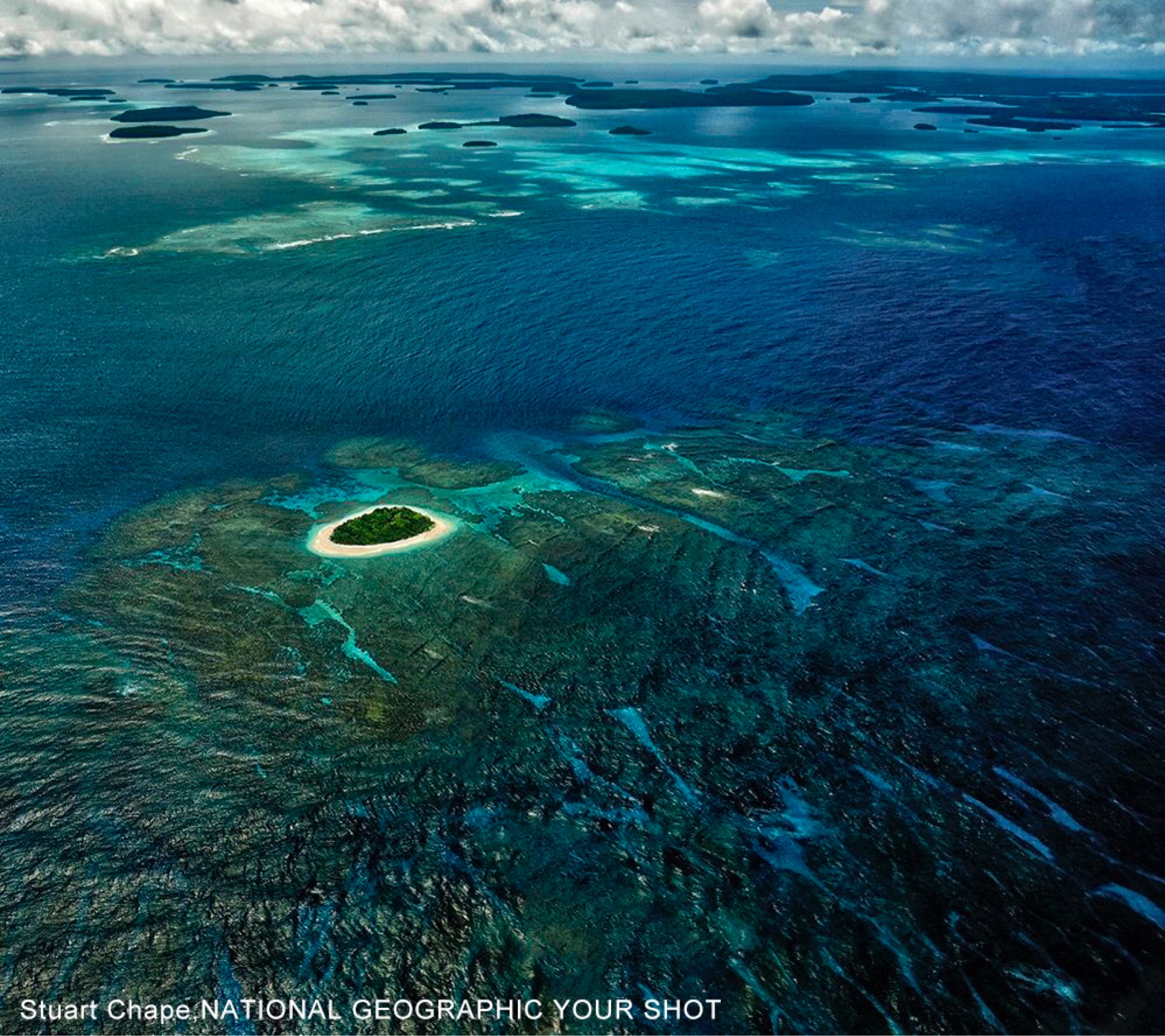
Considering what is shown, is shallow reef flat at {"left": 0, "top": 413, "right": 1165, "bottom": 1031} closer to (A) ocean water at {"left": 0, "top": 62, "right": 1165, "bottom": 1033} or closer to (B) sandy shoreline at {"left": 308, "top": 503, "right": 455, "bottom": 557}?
(A) ocean water at {"left": 0, "top": 62, "right": 1165, "bottom": 1033}

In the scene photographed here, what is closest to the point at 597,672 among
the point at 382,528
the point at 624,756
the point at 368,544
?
the point at 624,756

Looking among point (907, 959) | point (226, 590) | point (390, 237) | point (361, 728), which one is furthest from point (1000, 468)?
point (390, 237)

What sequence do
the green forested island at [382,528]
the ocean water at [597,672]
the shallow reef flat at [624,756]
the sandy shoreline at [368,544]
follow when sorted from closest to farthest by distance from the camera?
1. the shallow reef flat at [624,756]
2. the ocean water at [597,672]
3. the sandy shoreline at [368,544]
4. the green forested island at [382,528]

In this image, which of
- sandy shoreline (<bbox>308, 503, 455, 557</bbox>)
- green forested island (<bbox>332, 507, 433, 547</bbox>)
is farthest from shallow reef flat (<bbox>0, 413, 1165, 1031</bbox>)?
green forested island (<bbox>332, 507, 433, 547</bbox>)

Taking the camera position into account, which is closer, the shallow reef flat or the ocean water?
the shallow reef flat

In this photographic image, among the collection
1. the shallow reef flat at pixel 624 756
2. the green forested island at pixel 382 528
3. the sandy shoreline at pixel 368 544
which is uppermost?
the shallow reef flat at pixel 624 756

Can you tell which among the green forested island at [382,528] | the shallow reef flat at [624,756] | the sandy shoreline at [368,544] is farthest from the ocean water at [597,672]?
the green forested island at [382,528]

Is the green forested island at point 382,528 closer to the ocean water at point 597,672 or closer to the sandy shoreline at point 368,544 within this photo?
the sandy shoreline at point 368,544
